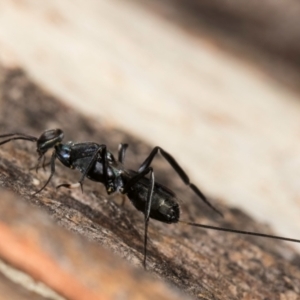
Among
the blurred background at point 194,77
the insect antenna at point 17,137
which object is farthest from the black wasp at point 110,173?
the blurred background at point 194,77

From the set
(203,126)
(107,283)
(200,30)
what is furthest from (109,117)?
(107,283)

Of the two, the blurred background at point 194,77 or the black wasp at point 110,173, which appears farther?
the blurred background at point 194,77

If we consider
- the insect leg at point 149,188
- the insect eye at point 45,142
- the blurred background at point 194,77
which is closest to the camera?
the insect leg at point 149,188

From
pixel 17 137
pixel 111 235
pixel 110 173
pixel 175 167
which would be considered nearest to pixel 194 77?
pixel 175 167

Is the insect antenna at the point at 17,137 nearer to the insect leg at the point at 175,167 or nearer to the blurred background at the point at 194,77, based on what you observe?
the insect leg at the point at 175,167

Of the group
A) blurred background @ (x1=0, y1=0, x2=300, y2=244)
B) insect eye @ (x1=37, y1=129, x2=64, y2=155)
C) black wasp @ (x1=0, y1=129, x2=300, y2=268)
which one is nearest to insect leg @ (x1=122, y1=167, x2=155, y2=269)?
black wasp @ (x1=0, y1=129, x2=300, y2=268)
